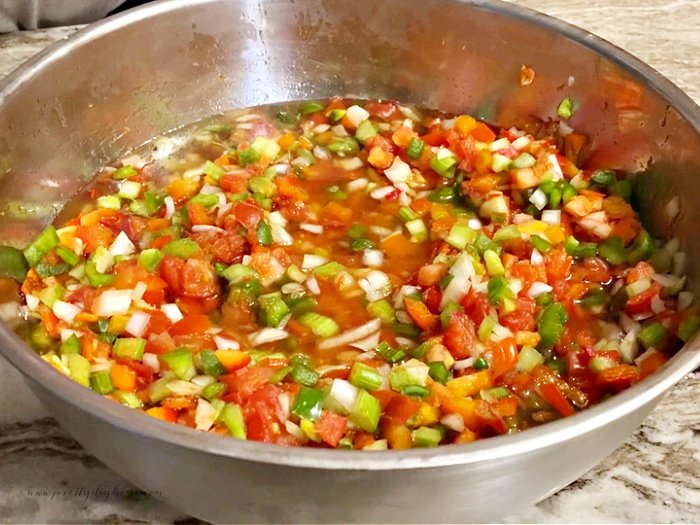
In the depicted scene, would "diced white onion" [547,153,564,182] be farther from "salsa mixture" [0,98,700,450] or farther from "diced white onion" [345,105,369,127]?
"diced white onion" [345,105,369,127]

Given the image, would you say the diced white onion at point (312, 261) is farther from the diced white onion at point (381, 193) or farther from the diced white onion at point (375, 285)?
the diced white onion at point (381, 193)

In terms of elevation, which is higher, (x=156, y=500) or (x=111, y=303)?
(x=111, y=303)

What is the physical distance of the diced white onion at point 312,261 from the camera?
173 centimetres

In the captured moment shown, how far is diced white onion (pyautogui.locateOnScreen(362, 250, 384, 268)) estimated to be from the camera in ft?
5.69

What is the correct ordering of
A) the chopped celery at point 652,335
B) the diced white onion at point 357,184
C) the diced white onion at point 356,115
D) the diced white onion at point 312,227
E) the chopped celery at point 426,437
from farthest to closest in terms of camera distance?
the diced white onion at point 356,115
the diced white onion at point 357,184
the diced white onion at point 312,227
the chopped celery at point 652,335
the chopped celery at point 426,437

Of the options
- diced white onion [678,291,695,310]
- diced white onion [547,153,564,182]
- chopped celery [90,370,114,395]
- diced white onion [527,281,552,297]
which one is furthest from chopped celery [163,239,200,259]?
diced white onion [678,291,695,310]

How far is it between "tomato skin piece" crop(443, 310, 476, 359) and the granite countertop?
289mm

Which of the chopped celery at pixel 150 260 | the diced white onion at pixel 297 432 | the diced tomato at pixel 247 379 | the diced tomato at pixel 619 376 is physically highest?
the chopped celery at pixel 150 260

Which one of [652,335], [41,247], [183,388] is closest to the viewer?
[183,388]

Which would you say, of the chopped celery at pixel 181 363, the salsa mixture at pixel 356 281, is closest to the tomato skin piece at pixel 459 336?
the salsa mixture at pixel 356 281

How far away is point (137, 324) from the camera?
1536 millimetres

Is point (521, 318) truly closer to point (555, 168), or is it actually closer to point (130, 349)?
point (555, 168)

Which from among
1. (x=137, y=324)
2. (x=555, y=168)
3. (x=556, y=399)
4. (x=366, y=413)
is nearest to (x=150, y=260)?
(x=137, y=324)

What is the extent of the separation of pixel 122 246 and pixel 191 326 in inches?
12.3
